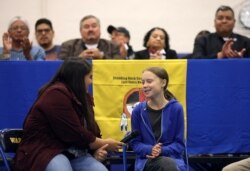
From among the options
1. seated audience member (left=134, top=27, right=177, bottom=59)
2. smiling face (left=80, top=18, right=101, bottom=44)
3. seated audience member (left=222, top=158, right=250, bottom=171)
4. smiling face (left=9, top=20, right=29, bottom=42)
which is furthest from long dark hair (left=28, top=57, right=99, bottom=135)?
smiling face (left=9, top=20, right=29, bottom=42)

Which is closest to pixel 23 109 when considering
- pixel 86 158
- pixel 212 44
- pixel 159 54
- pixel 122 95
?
pixel 122 95

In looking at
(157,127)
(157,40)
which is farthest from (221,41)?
(157,127)

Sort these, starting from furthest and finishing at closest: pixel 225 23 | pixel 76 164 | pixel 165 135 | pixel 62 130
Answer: pixel 225 23 < pixel 165 135 < pixel 76 164 < pixel 62 130

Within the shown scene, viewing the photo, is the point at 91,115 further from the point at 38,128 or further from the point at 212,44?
the point at 212,44

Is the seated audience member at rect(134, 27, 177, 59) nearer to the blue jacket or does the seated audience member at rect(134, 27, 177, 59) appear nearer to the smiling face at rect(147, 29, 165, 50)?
the smiling face at rect(147, 29, 165, 50)

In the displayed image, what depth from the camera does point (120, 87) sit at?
5.18 meters

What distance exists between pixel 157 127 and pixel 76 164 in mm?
683

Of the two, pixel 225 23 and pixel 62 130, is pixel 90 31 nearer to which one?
pixel 225 23

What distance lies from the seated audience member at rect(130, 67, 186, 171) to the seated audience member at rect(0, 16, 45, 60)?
1.79m

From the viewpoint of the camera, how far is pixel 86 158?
13.9 ft

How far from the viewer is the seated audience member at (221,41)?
5918mm

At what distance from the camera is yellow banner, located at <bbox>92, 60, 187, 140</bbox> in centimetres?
514

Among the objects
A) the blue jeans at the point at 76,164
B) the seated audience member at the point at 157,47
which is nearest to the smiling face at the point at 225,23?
the seated audience member at the point at 157,47

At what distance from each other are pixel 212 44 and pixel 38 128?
2.61m
